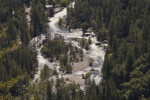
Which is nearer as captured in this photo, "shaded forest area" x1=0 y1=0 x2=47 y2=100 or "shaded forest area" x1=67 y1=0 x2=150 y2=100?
"shaded forest area" x1=67 y1=0 x2=150 y2=100

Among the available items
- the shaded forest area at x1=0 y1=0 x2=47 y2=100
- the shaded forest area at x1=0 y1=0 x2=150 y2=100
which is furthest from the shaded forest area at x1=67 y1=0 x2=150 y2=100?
the shaded forest area at x1=0 y1=0 x2=47 y2=100

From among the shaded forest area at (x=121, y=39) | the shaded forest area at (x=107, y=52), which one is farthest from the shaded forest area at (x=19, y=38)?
the shaded forest area at (x=121, y=39)

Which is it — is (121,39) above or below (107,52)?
above

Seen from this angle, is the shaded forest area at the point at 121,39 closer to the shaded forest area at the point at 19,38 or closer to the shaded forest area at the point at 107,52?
the shaded forest area at the point at 107,52

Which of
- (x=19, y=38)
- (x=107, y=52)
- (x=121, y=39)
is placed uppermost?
(x=121, y=39)

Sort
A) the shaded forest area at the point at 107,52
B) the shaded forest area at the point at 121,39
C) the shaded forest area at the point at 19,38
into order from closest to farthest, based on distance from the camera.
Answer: the shaded forest area at the point at 107,52 → the shaded forest area at the point at 121,39 → the shaded forest area at the point at 19,38

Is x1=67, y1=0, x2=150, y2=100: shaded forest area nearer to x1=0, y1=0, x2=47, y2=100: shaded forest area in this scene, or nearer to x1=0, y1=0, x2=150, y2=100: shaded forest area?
x1=0, y1=0, x2=150, y2=100: shaded forest area

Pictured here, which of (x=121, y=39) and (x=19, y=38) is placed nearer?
(x=121, y=39)

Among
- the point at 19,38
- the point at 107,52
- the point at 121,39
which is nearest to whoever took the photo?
the point at 107,52

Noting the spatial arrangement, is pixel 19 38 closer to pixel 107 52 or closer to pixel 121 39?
pixel 107 52

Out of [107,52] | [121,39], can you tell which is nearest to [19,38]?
[107,52]

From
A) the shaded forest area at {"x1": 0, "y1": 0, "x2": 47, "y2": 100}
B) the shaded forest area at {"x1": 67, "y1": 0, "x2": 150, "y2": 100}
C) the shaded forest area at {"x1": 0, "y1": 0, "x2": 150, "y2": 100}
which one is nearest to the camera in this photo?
the shaded forest area at {"x1": 0, "y1": 0, "x2": 150, "y2": 100}
